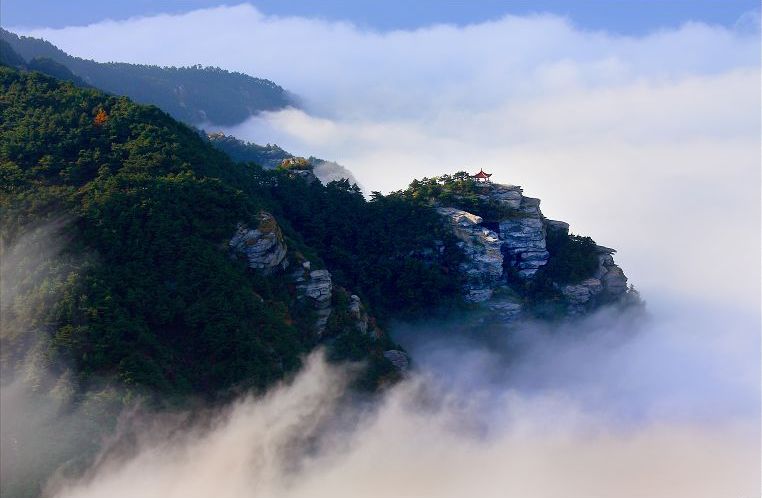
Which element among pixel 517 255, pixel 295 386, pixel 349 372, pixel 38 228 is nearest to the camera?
pixel 38 228

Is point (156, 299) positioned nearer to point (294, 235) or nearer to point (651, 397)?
point (294, 235)

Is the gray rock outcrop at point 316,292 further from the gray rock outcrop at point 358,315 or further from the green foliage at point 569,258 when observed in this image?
the green foliage at point 569,258

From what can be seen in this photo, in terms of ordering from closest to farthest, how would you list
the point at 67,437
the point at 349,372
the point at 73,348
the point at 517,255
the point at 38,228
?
the point at 67,437
the point at 73,348
the point at 38,228
the point at 349,372
the point at 517,255

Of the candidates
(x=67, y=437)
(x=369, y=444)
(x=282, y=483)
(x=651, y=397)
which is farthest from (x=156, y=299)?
(x=651, y=397)

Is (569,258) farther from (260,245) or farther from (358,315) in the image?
(260,245)

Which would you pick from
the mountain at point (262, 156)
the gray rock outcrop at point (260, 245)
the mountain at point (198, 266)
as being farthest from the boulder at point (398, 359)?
the mountain at point (262, 156)

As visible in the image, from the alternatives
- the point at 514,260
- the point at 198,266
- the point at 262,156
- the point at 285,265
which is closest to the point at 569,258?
the point at 514,260
